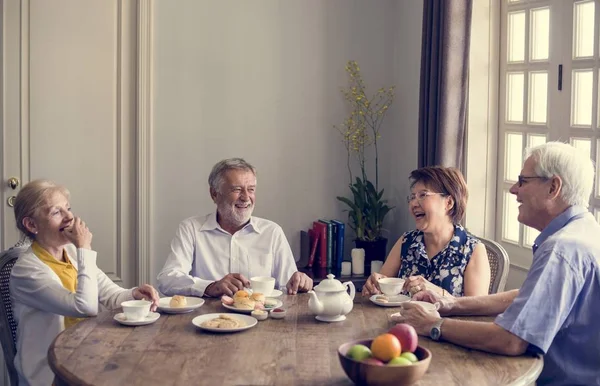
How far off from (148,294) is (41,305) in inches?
13.9

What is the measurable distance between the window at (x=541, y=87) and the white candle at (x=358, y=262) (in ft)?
2.47

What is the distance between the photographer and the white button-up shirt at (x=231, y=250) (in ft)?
11.1

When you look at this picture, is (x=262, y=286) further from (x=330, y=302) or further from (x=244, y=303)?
(x=330, y=302)

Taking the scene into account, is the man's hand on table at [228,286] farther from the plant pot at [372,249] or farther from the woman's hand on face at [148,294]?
the plant pot at [372,249]

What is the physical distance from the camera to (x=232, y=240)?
3416 millimetres

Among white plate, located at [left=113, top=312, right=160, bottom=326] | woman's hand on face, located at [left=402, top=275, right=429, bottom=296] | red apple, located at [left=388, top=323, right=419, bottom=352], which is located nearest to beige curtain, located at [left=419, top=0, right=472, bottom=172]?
woman's hand on face, located at [left=402, top=275, right=429, bottom=296]

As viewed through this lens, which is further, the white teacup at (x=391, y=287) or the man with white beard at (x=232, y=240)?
the man with white beard at (x=232, y=240)

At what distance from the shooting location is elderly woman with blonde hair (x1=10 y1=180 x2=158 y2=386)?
2.65 metres

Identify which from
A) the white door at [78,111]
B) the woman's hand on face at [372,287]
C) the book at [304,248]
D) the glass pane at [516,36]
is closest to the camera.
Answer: the woman's hand on face at [372,287]

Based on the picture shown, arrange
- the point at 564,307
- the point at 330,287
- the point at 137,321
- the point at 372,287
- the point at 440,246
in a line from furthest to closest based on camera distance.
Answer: the point at 440,246
the point at 372,287
the point at 330,287
the point at 137,321
the point at 564,307

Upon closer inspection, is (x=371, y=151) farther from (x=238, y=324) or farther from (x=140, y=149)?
(x=238, y=324)

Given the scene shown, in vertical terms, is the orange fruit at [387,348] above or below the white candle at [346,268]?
above

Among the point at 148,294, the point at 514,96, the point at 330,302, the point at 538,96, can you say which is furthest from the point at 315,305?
the point at 514,96

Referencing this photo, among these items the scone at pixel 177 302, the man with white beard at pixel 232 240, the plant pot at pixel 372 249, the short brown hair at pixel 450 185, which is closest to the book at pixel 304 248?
the plant pot at pixel 372 249
